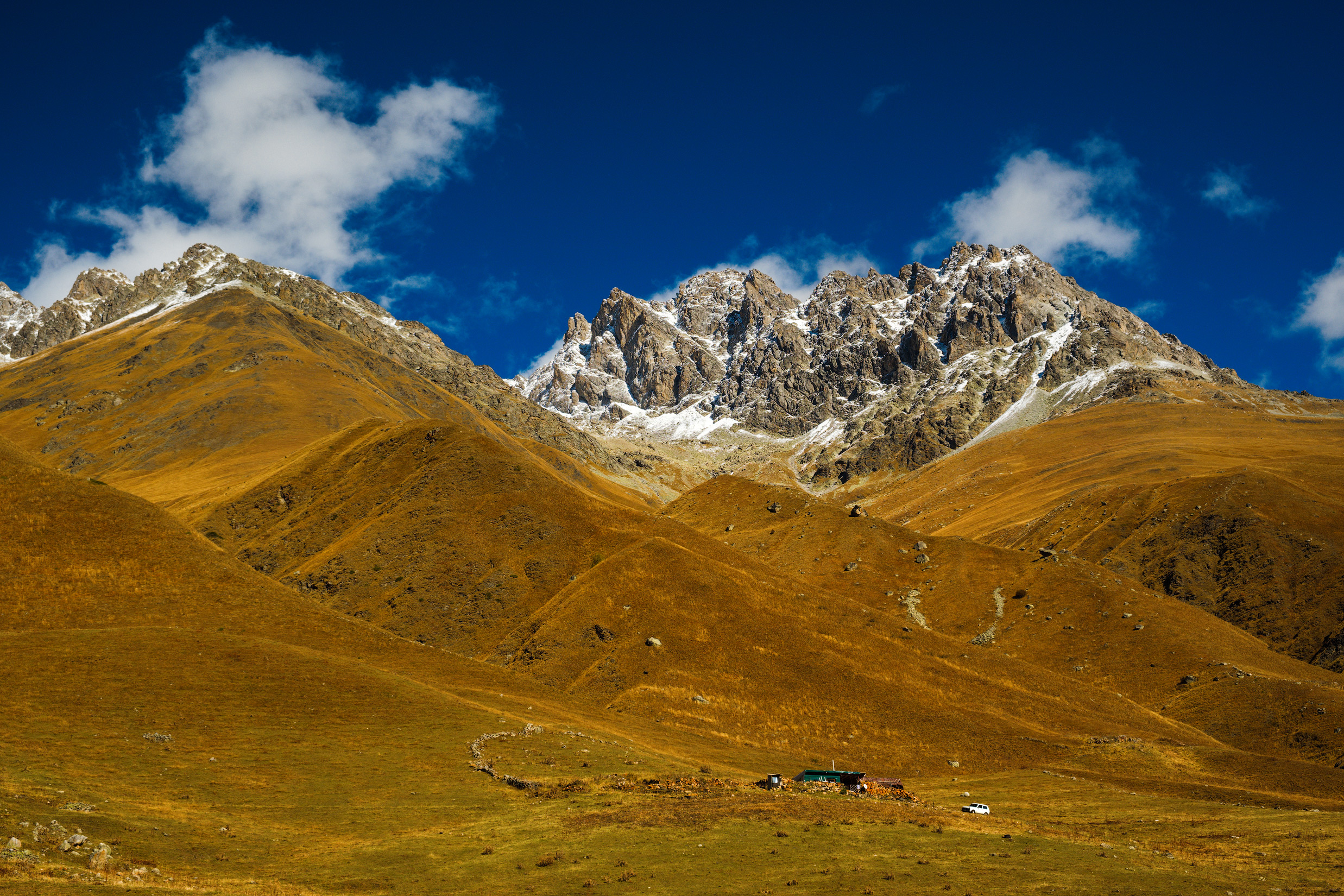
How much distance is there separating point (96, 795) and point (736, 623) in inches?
2482

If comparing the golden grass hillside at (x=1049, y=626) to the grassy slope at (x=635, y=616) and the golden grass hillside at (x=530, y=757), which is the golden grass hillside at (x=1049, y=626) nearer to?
the grassy slope at (x=635, y=616)

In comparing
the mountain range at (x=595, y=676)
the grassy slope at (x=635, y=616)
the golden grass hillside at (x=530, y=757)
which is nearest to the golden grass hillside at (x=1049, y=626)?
the mountain range at (x=595, y=676)

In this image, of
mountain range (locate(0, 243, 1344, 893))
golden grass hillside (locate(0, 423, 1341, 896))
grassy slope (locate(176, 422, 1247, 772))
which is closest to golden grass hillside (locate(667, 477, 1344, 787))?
mountain range (locate(0, 243, 1344, 893))

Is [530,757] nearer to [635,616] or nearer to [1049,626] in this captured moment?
[635,616]

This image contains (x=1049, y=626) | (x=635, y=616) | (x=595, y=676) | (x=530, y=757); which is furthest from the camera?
(x=1049, y=626)

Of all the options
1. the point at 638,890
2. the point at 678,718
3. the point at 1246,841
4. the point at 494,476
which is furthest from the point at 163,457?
the point at 1246,841

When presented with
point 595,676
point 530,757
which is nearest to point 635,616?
point 595,676

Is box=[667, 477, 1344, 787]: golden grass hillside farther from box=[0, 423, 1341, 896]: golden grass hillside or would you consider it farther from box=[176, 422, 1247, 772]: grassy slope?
box=[0, 423, 1341, 896]: golden grass hillside

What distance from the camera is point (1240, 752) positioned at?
76000 mm

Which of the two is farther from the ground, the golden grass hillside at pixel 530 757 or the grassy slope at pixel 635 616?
the grassy slope at pixel 635 616

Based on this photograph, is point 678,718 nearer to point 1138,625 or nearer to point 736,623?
point 736,623

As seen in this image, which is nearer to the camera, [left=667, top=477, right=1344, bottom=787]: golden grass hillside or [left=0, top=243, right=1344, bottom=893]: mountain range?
[left=0, top=243, right=1344, bottom=893]: mountain range

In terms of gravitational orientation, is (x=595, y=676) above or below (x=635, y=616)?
below

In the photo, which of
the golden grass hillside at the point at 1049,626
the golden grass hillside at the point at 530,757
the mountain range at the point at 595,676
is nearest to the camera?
the golden grass hillside at the point at 530,757
